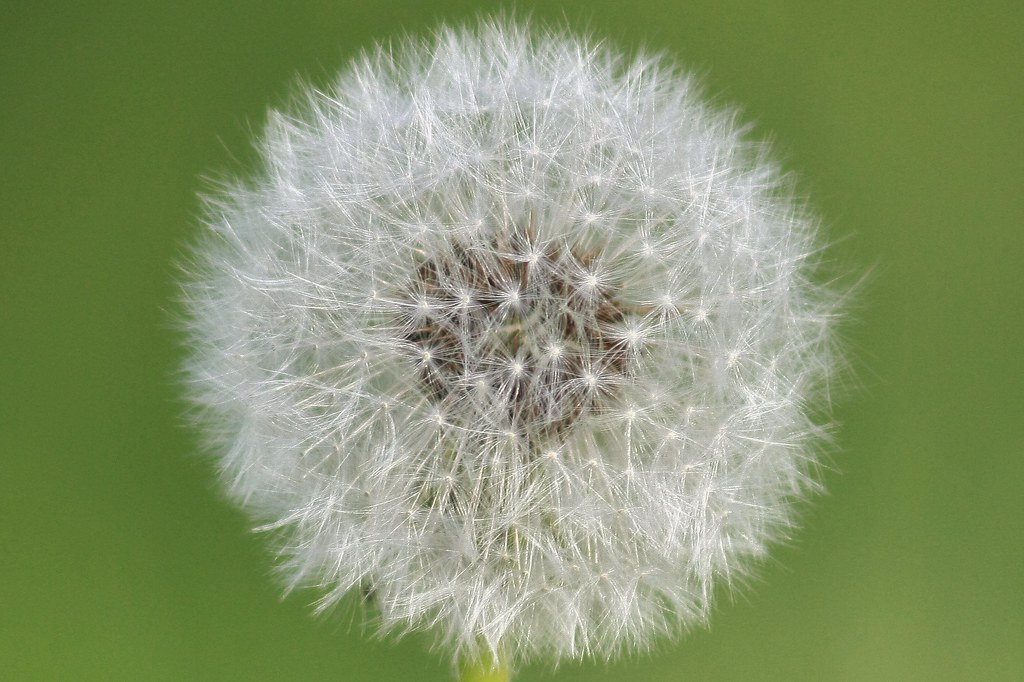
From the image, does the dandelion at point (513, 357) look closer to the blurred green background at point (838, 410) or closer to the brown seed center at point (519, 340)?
the brown seed center at point (519, 340)

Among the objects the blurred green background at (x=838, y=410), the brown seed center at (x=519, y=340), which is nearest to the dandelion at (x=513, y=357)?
the brown seed center at (x=519, y=340)

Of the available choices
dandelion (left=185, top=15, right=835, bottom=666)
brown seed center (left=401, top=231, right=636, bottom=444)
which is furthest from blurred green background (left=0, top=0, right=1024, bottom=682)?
brown seed center (left=401, top=231, right=636, bottom=444)

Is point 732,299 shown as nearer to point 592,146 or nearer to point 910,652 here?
point 592,146

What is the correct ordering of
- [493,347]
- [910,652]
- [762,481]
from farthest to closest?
1. [910,652]
2. [762,481]
3. [493,347]

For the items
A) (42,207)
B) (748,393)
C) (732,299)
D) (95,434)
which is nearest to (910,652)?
(748,393)

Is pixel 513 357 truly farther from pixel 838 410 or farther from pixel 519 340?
pixel 838 410

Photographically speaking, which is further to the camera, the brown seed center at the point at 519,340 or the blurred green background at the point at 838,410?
the blurred green background at the point at 838,410
